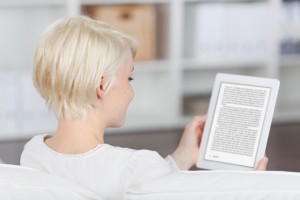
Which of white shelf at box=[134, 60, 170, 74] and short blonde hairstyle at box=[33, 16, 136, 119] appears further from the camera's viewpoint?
white shelf at box=[134, 60, 170, 74]

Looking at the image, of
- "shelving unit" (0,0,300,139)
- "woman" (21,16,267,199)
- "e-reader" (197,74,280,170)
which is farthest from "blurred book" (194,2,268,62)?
"woman" (21,16,267,199)

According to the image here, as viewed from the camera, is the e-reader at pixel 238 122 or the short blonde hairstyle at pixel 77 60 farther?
the e-reader at pixel 238 122

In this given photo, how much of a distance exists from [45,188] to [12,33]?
3362 millimetres

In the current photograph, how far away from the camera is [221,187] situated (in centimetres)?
119

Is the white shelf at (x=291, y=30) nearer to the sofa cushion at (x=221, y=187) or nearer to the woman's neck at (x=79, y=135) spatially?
the woman's neck at (x=79, y=135)

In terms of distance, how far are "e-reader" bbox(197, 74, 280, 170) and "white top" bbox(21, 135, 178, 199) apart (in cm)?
27

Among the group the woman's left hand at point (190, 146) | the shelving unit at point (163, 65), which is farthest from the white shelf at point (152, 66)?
the woman's left hand at point (190, 146)

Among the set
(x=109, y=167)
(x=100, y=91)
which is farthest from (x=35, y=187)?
(x=100, y=91)

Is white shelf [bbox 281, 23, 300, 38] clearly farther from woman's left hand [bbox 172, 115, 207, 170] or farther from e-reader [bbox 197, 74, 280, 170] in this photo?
e-reader [bbox 197, 74, 280, 170]

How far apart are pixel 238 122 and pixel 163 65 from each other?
9.83 feet

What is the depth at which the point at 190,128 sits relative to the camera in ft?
6.02

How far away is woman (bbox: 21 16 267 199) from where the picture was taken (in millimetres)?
1357

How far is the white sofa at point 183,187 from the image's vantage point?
1.18 metres

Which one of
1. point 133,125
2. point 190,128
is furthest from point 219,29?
point 190,128
